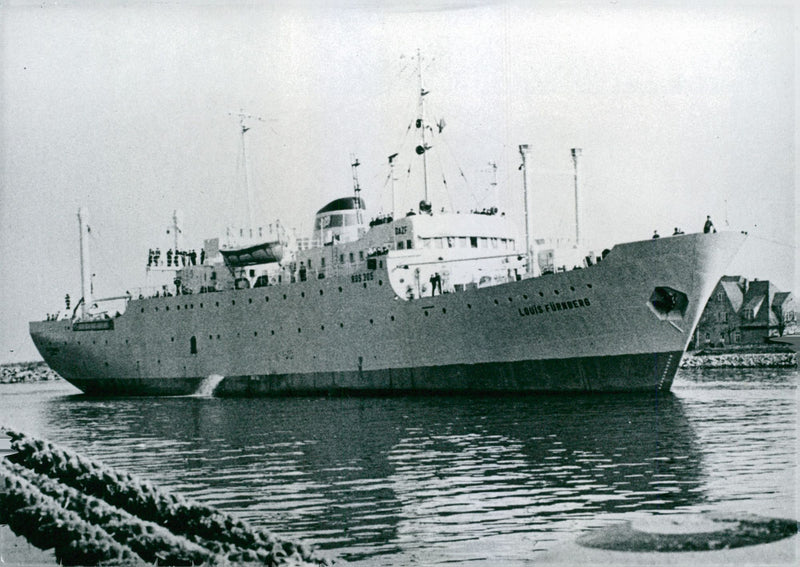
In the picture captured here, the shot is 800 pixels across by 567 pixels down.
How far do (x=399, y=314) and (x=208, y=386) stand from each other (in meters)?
9.80

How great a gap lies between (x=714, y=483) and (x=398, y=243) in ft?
58.5

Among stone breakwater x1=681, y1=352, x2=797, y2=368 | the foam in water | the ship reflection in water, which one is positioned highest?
the ship reflection in water

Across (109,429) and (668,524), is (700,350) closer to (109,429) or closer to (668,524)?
(109,429)

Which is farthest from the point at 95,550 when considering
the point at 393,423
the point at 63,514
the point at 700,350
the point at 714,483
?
the point at 700,350

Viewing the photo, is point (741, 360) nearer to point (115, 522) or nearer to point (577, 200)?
point (577, 200)

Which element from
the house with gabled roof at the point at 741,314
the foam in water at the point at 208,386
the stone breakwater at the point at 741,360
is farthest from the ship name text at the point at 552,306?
the stone breakwater at the point at 741,360

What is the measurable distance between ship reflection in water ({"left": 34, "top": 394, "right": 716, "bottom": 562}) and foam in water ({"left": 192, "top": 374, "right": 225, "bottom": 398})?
9589 millimetres

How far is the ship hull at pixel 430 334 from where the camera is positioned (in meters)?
22.7

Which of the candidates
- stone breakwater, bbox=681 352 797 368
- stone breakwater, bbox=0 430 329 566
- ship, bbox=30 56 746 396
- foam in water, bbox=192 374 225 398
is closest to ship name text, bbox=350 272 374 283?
ship, bbox=30 56 746 396

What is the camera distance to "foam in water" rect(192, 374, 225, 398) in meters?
33.0

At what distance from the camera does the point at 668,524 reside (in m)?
9.27

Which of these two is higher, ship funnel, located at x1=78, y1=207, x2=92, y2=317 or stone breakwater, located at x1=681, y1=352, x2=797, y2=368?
ship funnel, located at x1=78, y1=207, x2=92, y2=317

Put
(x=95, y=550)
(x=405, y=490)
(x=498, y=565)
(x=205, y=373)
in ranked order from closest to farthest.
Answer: (x=498, y=565) → (x=95, y=550) → (x=405, y=490) → (x=205, y=373)

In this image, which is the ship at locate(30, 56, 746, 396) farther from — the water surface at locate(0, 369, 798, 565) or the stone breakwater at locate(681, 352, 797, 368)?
the stone breakwater at locate(681, 352, 797, 368)
